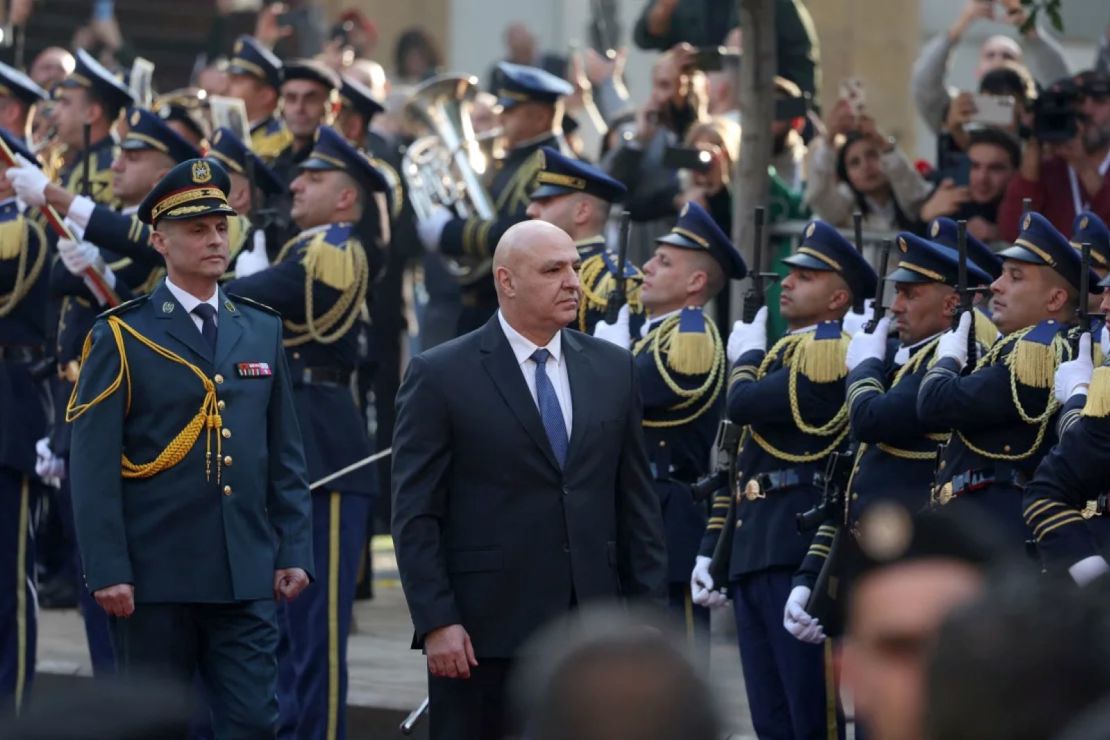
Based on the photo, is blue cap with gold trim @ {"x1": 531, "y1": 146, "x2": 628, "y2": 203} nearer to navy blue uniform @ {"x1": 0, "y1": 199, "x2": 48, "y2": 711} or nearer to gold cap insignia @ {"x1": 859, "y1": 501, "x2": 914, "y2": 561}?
navy blue uniform @ {"x1": 0, "y1": 199, "x2": 48, "y2": 711}

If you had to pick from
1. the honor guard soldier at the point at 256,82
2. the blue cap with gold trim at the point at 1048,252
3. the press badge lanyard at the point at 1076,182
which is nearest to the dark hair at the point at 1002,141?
the press badge lanyard at the point at 1076,182

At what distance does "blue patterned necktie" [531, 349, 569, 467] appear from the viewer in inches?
279

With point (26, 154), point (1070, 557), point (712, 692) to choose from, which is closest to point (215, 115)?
point (26, 154)

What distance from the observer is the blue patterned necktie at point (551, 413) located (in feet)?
23.3

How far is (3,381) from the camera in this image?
1016cm

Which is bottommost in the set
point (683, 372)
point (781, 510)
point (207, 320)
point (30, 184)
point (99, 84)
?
point (781, 510)

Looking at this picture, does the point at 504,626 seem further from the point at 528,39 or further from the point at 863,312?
the point at 528,39

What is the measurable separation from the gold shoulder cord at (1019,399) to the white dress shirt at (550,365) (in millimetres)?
1276

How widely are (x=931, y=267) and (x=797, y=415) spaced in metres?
0.66

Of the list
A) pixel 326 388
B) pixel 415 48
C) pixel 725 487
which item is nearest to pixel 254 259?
pixel 326 388

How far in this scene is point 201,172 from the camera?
7.85 meters

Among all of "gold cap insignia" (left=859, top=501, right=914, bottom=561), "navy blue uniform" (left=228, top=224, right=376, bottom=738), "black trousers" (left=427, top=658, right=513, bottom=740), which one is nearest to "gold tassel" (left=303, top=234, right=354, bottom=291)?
"navy blue uniform" (left=228, top=224, right=376, bottom=738)

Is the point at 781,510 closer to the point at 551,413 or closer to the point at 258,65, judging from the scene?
the point at 551,413

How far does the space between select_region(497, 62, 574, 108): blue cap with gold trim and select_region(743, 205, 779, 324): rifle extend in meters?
2.40
